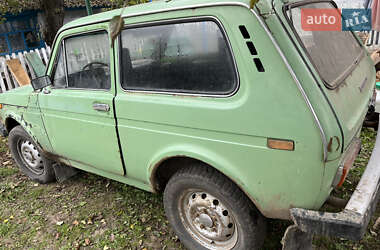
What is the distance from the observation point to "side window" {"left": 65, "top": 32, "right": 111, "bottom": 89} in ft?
8.87

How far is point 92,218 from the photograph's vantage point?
3.27 m

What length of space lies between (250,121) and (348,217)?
0.77 meters

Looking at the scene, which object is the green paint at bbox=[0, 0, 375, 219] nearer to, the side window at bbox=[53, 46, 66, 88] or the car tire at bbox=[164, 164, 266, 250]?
the car tire at bbox=[164, 164, 266, 250]

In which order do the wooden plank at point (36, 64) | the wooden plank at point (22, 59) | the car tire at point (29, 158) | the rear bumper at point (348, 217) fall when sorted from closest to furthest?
the rear bumper at point (348, 217) → the car tire at point (29, 158) → the wooden plank at point (36, 64) → the wooden plank at point (22, 59)

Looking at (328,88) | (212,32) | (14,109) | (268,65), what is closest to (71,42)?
(14,109)

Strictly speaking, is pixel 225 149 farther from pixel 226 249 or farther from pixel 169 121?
pixel 226 249

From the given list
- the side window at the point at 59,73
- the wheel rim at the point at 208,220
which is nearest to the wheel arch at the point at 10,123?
the side window at the point at 59,73

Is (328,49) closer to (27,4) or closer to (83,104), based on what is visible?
(83,104)

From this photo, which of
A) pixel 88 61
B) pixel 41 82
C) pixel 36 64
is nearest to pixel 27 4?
pixel 36 64

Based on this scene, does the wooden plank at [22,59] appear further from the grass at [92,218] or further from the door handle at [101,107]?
the door handle at [101,107]

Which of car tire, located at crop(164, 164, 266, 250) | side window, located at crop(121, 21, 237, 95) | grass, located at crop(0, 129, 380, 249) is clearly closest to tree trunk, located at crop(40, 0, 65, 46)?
grass, located at crop(0, 129, 380, 249)

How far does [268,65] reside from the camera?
1774 millimetres

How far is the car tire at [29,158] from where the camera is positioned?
12.8ft

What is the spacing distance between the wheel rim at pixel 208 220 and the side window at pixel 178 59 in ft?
2.87
